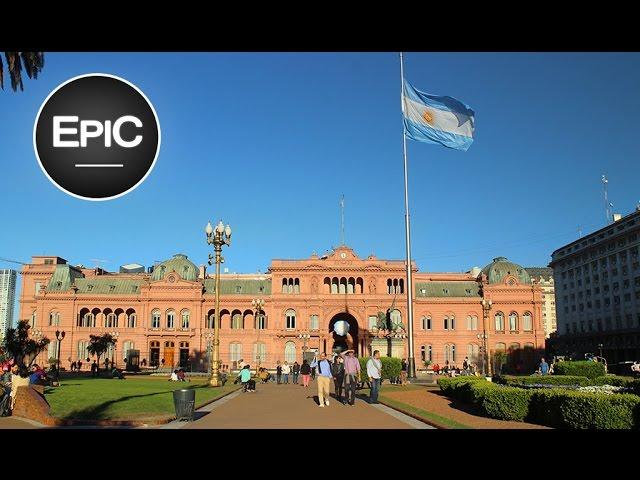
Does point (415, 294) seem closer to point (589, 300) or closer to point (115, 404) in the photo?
point (589, 300)

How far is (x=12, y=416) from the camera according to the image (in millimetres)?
16359

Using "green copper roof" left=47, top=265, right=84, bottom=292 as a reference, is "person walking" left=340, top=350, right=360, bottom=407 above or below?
below

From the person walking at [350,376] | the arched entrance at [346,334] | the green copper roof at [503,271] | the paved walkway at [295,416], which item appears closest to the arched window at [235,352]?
the arched entrance at [346,334]

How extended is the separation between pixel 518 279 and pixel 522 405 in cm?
6318

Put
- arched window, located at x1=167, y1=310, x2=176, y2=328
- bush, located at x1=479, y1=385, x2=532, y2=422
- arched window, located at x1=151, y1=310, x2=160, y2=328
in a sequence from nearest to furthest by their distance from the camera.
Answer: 1. bush, located at x1=479, y1=385, x2=532, y2=422
2. arched window, located at x1=167, y1=310, x2=176, y2=328
3. arched window, located at x1=151, y1=310, x2=160, y2=328

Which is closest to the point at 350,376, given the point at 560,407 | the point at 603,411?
the point at 560,407

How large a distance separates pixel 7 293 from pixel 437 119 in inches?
2729

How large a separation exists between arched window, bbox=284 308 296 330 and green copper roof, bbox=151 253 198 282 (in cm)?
1245

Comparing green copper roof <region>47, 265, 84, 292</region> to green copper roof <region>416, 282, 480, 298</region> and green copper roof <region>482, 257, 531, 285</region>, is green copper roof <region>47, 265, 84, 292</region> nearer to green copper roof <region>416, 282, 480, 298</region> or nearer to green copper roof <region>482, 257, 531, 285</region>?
green copper roof <region>416, 282, 480, 298</region>

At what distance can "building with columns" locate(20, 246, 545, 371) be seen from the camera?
7206 centimetres

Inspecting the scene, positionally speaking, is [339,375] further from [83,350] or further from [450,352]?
[83,350]

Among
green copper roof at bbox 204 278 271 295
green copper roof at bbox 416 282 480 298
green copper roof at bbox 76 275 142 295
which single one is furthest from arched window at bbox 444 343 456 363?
green copper roof at bbox 76 275 142 295

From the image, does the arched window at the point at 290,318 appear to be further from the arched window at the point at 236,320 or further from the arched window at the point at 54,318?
the arched window at the point at 54,318

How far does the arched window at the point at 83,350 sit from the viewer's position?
71812 millimetres
